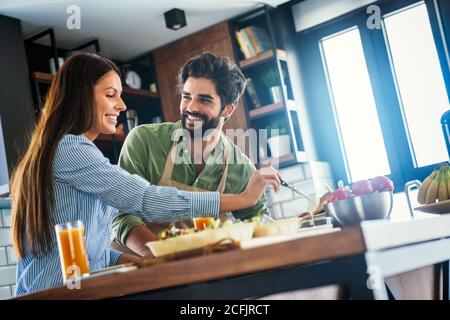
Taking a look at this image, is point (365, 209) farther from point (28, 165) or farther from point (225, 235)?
point (28, 165)

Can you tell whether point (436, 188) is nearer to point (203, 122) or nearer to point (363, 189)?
point (363, 189)

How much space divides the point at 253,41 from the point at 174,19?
59 cm

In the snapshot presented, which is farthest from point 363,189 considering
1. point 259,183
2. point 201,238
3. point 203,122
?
point 203,122

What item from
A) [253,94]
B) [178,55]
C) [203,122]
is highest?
[178,55]

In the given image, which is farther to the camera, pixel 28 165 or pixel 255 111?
pixel 255 111

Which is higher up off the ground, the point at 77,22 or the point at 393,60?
the point at 77,22

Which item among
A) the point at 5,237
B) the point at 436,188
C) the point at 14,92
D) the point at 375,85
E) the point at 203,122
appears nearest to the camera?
the point at 436,188

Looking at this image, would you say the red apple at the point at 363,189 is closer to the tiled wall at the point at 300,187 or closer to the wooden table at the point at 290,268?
the wooden table at the point at 290,268

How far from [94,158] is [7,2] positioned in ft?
8.41

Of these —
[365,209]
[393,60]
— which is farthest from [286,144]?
[365,209]

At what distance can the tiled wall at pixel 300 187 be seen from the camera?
14.0ft

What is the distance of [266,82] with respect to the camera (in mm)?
4520

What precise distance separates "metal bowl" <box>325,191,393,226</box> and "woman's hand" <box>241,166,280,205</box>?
10.4 inches

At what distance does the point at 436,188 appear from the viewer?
1977mm
